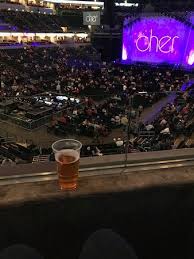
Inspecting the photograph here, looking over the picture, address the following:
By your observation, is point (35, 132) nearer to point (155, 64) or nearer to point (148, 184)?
point (148, 184)

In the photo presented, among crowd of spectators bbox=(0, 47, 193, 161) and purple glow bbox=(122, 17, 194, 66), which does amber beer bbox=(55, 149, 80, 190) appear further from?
purple glow bbox=(122, 17, 194, 66)

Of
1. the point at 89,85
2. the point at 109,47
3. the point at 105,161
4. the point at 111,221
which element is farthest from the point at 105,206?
the point at 109,47

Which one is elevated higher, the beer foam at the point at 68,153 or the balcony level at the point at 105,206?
the beer foam at the point at 68,153

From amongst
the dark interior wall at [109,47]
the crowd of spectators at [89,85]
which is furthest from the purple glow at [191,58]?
the dark interior wall at [109,47]

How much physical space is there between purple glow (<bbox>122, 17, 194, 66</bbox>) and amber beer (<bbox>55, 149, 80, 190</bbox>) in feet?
95.0

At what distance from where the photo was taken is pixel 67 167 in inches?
76.1

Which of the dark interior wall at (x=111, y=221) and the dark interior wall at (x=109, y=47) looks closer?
the dark interior wall at (x=111, y=221)

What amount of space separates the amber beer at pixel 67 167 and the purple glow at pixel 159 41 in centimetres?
2895

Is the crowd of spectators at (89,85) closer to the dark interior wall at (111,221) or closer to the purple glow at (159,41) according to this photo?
the dark interior wall at (111,221)

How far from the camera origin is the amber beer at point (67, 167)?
194 centimetres

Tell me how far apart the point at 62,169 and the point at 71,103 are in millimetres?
15758

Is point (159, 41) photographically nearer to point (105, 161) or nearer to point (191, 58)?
point (191, 58)

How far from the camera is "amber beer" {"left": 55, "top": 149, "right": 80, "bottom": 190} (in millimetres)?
1937

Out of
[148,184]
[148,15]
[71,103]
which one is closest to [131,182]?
[148,184]
